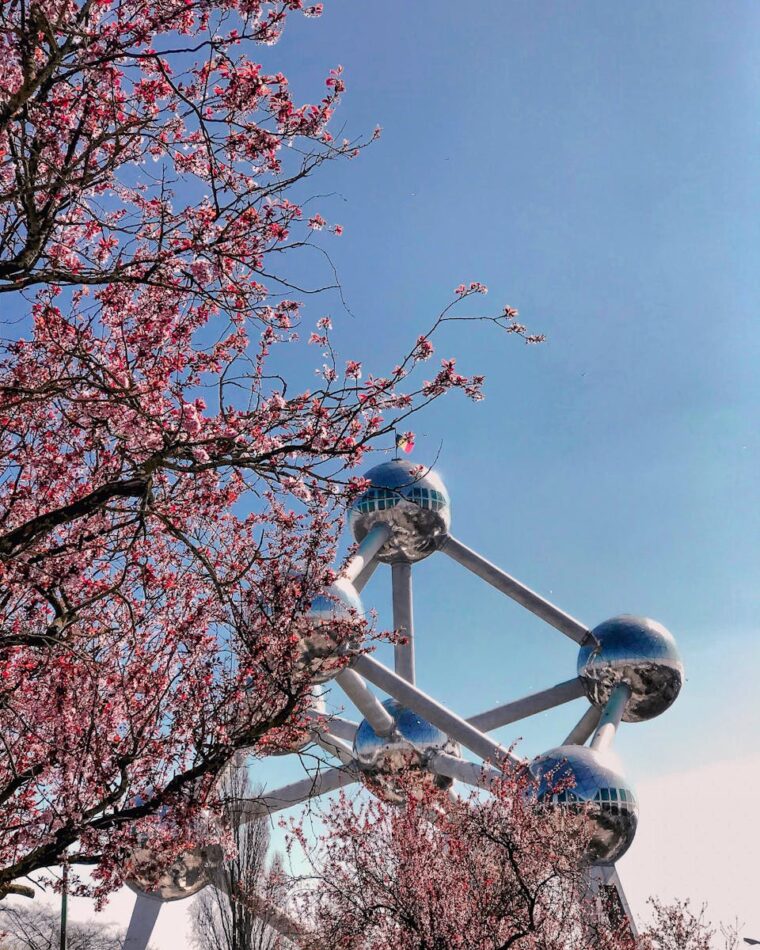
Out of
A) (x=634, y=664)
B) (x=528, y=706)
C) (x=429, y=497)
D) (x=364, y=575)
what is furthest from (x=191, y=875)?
(x=634, y=664)

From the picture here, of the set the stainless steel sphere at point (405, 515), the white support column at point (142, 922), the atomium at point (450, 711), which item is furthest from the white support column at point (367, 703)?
the white support column at point (142, 922)

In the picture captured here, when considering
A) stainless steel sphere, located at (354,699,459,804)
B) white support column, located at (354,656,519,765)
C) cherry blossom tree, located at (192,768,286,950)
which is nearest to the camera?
cherry blossom tree, located at (192,768,286,950)

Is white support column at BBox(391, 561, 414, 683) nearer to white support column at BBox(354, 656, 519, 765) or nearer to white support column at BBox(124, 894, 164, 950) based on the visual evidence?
Answer: white support column at BBox(354, 656, 519, 765)

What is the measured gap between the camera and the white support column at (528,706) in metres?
28.3

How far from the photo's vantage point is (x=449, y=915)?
13859 millimetres

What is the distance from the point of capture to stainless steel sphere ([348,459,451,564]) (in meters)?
27.4

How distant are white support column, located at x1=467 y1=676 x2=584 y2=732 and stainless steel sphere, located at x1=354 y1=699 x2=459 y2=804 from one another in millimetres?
2493

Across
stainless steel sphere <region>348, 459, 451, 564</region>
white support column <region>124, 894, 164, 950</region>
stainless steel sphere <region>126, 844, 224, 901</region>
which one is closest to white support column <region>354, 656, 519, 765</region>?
stainless steel sphere <region>348, 459, 451, 564</region>

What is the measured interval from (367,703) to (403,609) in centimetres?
548

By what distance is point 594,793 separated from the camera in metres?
20.9

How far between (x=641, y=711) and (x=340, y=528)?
20462 millimetres

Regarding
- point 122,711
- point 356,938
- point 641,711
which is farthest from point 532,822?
point 122,711

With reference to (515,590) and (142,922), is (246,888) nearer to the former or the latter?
(142,922)

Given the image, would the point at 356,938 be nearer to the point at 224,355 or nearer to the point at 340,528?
the point at 340,528
